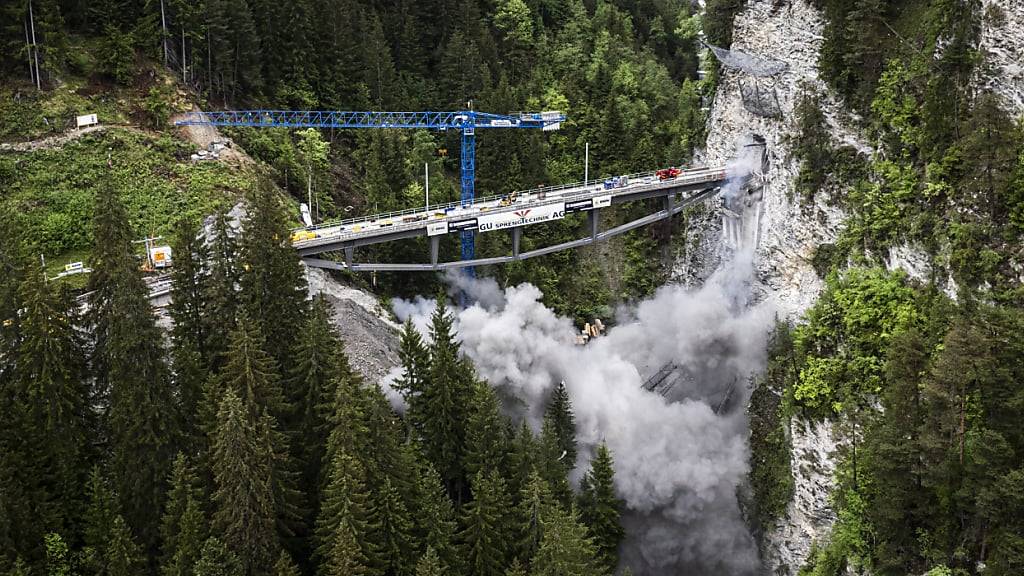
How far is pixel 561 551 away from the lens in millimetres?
42219

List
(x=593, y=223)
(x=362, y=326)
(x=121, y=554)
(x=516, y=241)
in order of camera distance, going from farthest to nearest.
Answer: (x=593, y=223) → (x=516, y=241) → (x=362, y=326) → (x=121, y=554)

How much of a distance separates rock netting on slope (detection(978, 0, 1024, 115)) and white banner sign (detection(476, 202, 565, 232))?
3313 cm

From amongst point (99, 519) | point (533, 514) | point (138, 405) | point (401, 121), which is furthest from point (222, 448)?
point (401, 121)

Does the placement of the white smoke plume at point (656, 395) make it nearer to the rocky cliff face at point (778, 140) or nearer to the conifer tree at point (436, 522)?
the rocky cliff face at point (778, 140)

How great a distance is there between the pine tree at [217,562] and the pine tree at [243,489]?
574mm

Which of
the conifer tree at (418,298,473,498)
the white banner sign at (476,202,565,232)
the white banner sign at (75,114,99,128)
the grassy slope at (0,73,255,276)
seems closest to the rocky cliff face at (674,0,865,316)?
the white banner sign at (476,202,565,232)

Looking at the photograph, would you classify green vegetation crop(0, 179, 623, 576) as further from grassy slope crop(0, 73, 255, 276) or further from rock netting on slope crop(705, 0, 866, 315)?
rock netting on slope crop(705, 0, 866, 315)

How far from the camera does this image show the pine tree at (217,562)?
39812 millimetres

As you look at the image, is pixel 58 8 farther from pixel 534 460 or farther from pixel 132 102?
pixel 534 460

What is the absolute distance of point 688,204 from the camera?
77.8 metres

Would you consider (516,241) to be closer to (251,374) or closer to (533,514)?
(533,514)

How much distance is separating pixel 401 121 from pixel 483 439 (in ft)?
135

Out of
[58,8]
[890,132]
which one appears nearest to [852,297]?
[890,132]

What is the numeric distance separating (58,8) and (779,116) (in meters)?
51.4
